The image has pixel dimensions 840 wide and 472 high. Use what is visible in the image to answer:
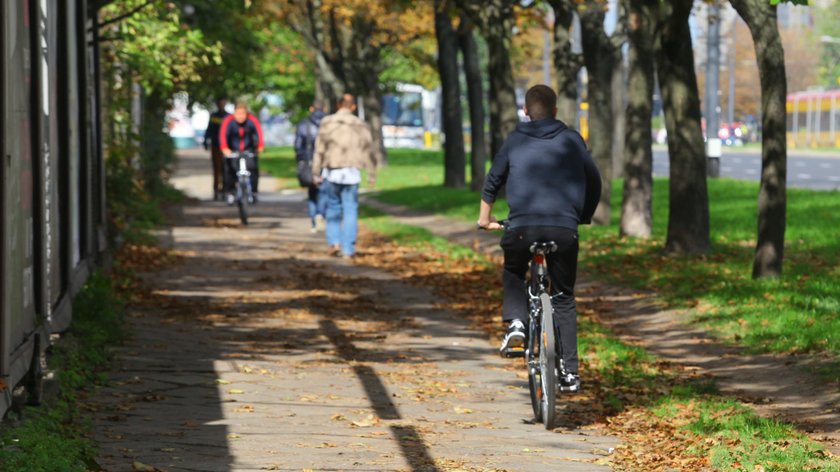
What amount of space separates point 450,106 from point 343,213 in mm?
18211

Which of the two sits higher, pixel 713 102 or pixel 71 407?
pixel 713 102

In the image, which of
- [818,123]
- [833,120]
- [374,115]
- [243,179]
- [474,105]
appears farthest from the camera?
[818,123]

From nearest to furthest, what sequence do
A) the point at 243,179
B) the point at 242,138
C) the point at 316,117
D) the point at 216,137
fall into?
the point at 316,117 < the point at 243,179 < the point at 242,138 < the point at 216,137

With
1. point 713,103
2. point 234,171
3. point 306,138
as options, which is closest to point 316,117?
point 306,138

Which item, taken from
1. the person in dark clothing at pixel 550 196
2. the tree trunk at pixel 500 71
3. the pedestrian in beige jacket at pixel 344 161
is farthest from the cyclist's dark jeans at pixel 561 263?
the tree trunk at pixel 500 71

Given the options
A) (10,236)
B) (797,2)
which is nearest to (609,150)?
(797,2)

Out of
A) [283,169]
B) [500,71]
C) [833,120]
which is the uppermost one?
[500,71]

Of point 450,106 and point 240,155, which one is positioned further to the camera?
point 450,106

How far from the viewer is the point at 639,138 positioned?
21219mm

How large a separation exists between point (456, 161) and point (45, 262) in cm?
2770

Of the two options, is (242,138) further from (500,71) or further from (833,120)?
(833,120)

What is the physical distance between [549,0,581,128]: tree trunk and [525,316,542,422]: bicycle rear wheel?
15.8 m

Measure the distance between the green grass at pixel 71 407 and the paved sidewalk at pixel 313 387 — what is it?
0.14m

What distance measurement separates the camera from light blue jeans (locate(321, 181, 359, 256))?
1962cm
